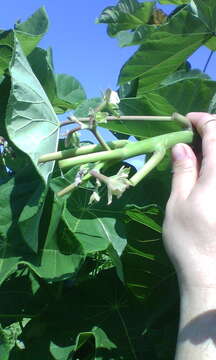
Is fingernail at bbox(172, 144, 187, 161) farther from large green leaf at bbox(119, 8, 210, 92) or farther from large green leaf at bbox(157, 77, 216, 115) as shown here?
large green leaf at bbox(119, 8, 210, 92)

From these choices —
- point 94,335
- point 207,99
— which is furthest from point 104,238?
point 207,99

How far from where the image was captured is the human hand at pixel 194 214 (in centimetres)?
76

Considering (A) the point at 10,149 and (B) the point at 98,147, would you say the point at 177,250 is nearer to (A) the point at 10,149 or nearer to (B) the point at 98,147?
(B) the point at 98,147

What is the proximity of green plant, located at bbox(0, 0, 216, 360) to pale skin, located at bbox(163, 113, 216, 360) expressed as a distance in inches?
2.9

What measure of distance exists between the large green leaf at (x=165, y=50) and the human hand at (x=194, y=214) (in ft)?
1.28

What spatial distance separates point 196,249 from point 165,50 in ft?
1.94

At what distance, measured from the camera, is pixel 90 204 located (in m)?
0.97

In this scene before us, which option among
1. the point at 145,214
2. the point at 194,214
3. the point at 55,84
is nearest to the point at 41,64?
the point at 55,84

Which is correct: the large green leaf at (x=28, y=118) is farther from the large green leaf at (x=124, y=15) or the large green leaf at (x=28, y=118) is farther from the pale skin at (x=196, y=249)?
the large green leaf at (x=124, y=15)

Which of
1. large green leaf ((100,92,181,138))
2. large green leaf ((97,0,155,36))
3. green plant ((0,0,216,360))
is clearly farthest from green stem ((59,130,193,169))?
large green leaf ((97,0,155,36))

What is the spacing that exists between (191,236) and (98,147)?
18 centimetres

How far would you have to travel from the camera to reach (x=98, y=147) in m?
0.83

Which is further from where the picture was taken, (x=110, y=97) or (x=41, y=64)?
(x=41, y=64)

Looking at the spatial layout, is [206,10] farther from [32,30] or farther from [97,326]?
[97,326]
